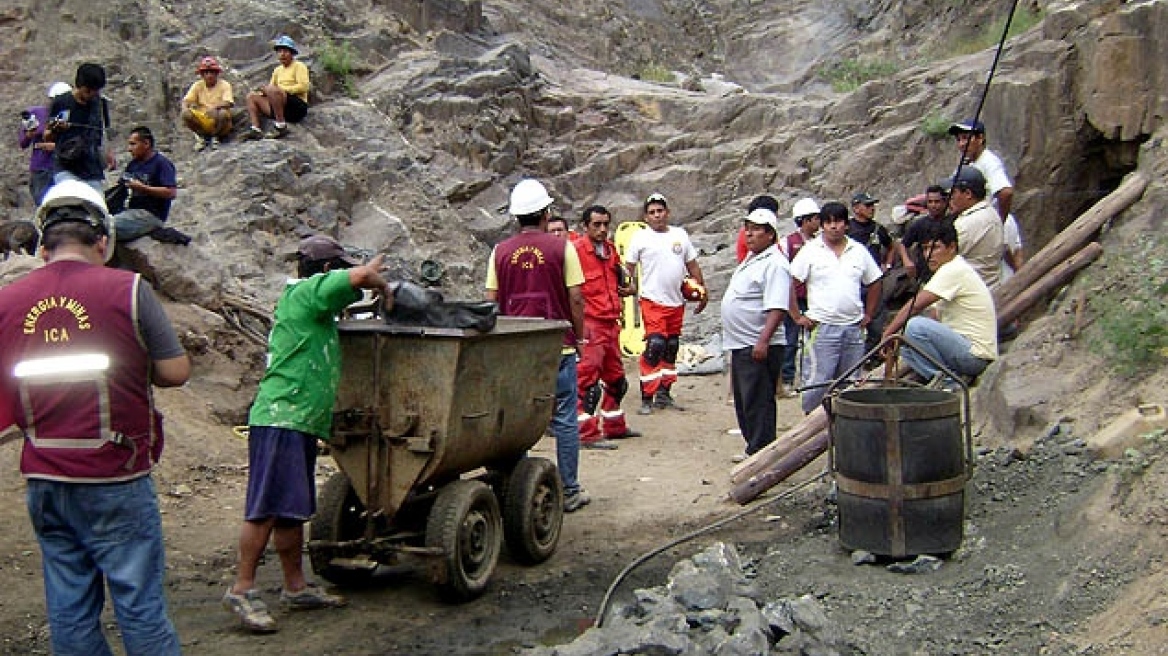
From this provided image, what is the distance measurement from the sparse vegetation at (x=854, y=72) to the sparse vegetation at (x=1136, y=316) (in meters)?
11.8

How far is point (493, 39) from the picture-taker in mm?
19406

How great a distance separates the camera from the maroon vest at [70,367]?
3938 mm

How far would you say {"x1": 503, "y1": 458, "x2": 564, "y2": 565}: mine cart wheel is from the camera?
20.6 feet

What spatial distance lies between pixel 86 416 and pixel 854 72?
18253 mm

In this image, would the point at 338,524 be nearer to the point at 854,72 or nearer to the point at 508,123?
the point at 508,123

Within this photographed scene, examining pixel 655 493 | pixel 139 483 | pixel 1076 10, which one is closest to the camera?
pixel 139 483

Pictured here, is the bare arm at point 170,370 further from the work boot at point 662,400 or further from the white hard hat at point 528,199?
the work boot at point 662,400

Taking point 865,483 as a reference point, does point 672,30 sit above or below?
above

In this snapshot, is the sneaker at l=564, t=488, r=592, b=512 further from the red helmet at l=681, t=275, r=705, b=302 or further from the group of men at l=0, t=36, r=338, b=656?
the group of men at l=0, t=36, r=338, b=656

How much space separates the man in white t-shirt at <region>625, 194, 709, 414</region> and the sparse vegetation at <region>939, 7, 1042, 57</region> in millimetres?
5813

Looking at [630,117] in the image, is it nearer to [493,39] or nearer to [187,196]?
[493,39]

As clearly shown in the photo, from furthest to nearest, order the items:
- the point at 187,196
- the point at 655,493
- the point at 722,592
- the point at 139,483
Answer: the point at 187,196 < the point at 655,493 < the point at 722,592 < the point at 139,483

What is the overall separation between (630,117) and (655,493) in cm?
1166

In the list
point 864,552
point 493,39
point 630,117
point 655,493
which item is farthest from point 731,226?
point 864,552
